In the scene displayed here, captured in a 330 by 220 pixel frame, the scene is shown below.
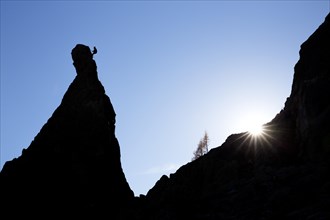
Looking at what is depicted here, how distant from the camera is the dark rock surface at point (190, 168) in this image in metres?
44.5

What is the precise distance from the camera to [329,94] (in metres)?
48.6

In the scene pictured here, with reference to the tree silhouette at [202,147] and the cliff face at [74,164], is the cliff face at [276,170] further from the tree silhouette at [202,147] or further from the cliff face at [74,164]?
the tree silhouette at [202,147]

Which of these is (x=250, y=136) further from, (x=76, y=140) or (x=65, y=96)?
(x=65, y=96)

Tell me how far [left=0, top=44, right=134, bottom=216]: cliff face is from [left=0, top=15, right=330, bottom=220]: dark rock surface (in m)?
0.15

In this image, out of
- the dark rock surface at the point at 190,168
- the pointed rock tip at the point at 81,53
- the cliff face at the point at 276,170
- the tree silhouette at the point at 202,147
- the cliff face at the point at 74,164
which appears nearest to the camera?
the cliff face at the point at 276,170

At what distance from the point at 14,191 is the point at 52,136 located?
1042 cm

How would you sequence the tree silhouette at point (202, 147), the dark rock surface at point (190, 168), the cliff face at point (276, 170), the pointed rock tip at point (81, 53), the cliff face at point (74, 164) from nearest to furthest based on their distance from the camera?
1. the cliff face at point (276, 170)
2. the dark rock surface at point (190, 168)
3. the cliff face at point (74, 164)
4. the pointed rock tip at point (81, 53)
5. the tree silhouette at point (202, 147)

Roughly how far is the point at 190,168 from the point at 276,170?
19.3m

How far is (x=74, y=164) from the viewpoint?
59.1m

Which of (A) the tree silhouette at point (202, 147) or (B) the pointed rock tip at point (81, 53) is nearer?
(B) the pointed rock tip at point (81, 53)

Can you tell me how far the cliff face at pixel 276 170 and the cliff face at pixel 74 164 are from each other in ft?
23.9

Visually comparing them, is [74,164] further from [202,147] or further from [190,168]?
[202,147]

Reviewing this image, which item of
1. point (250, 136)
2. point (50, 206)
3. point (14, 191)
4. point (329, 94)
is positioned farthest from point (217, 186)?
point (14, 191)

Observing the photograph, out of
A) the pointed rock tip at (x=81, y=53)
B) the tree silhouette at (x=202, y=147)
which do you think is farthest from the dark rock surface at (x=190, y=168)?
the tree silhouette at (x=202, y=147)
